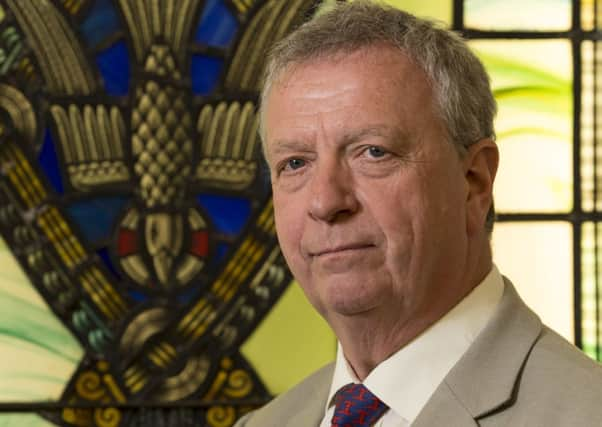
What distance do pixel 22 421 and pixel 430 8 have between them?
5.38 ft

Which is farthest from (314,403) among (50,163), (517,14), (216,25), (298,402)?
(517,14)

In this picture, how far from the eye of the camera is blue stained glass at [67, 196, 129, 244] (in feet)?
11.3

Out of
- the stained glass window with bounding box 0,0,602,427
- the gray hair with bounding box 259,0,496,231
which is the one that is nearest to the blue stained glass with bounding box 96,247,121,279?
the stained glass window with bounding box 0,0,602,427

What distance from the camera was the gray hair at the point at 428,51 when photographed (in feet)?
6.69

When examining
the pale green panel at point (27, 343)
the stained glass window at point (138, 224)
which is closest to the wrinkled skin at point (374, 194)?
the stained glass window at point (138, 224)

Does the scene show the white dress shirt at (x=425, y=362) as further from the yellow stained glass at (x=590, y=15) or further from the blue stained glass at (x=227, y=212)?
the yellow stained glass at (x=590, y=15)

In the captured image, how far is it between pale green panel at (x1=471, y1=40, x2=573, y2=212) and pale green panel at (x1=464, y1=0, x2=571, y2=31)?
5 cm

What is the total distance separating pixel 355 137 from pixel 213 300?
1.56 metres

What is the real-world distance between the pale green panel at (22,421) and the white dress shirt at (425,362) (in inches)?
62.3

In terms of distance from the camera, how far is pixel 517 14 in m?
3.65

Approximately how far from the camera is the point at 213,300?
11.4ft

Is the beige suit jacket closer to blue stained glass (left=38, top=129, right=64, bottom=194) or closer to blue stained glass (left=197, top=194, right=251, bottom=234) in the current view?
blue stained glass (left=197, top=194, right=251, bottom=234)

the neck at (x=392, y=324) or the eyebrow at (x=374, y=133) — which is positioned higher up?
the eyebrow at (x=374, y=133)

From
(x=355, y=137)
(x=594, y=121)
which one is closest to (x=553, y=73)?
(x=594, y=121)
